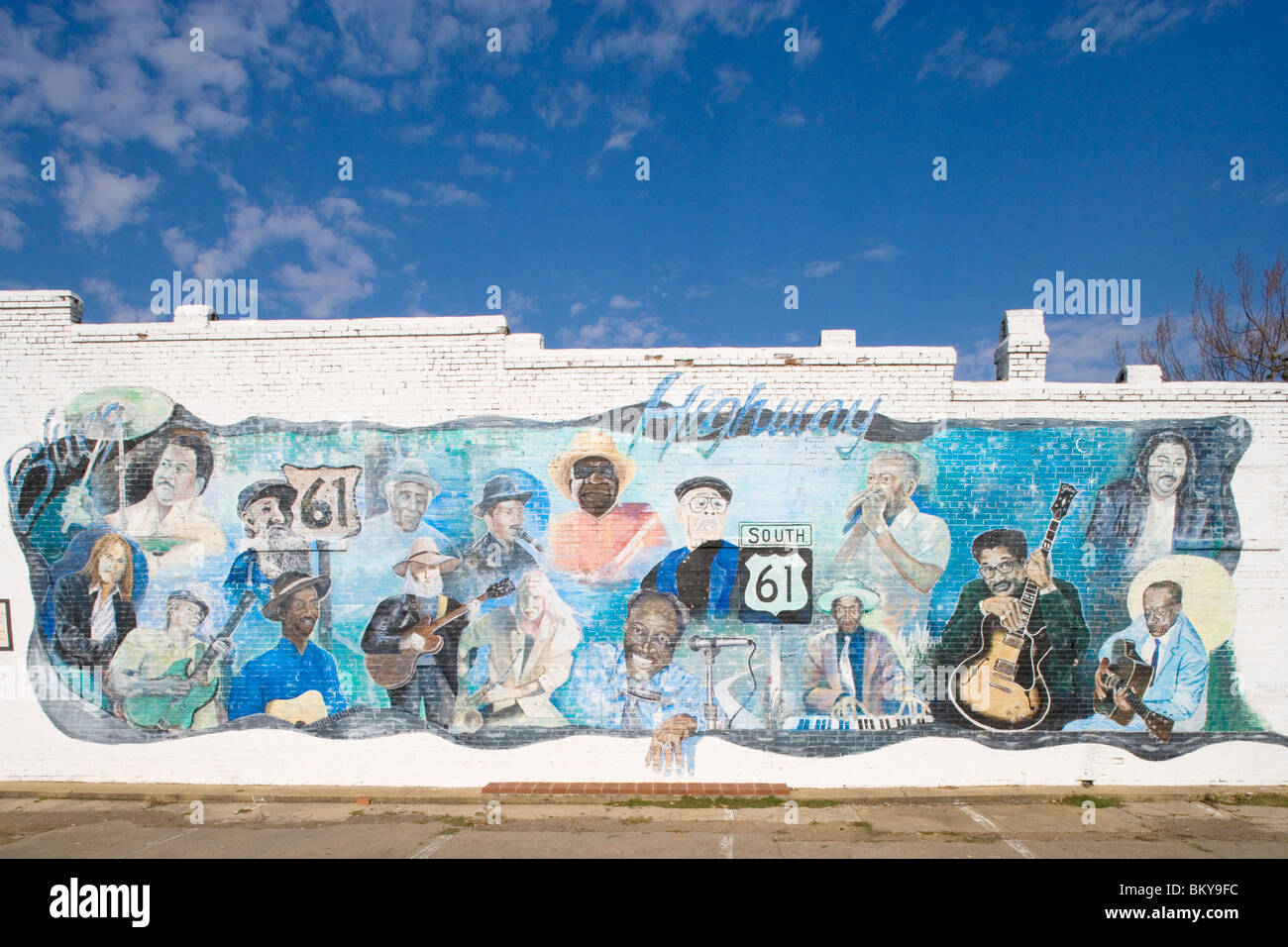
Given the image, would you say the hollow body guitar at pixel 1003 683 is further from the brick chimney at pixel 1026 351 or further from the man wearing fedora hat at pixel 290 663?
the man wearing fedora hat at pixel 290 663

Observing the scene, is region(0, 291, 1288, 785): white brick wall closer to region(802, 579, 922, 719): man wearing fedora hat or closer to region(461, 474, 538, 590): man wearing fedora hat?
region(802, 579, 922, 719): man wearing fedora hat

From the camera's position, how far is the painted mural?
8.32 meters

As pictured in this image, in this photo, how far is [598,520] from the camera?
8.46m

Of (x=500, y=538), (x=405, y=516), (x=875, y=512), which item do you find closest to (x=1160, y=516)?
(x=875, y=512)

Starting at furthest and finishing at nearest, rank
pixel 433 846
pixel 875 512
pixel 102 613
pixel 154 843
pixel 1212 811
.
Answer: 1. pixel 102 613
2. pixel 875 512
3. pixel 1212 811
4. pixel 154 843
5. pixel 433 846

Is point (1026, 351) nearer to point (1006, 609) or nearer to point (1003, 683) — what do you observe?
point (1006, 609)

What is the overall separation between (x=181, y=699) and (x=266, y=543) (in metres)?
2.21

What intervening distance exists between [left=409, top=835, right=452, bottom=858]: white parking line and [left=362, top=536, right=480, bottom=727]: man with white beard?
161cm

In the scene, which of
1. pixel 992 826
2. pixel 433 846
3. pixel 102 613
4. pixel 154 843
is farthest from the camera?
pixel 102 613

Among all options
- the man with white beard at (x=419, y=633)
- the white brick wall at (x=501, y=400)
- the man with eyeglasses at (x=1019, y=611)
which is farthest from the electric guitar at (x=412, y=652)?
the man with eyeglasses at (x=1019, y=611)

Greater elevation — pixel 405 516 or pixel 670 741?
pixel 405 516
